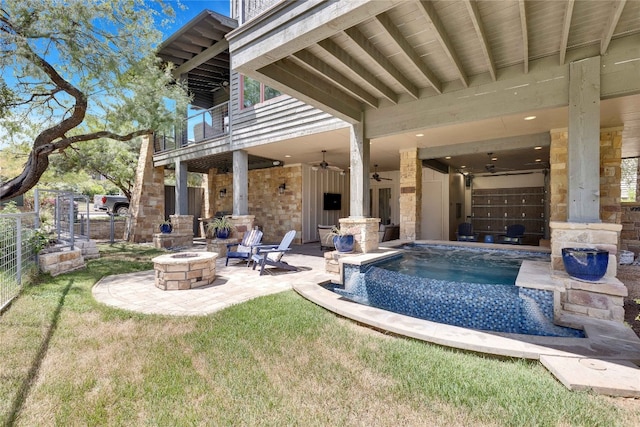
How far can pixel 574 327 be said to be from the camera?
124 inches

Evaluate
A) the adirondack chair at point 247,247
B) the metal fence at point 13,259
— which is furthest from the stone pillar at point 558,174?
the metal fence at point 13,259

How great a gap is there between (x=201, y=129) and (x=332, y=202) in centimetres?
524

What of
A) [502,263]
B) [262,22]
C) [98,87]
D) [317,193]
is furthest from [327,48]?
[317,193]

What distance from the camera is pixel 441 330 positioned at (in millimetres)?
2697

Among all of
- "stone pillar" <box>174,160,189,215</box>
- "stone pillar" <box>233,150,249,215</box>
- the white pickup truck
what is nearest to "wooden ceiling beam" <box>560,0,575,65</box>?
"stone pillar" <box>233,150,249,215</box>

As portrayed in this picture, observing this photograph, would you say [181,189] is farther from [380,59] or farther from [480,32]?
[480,32]

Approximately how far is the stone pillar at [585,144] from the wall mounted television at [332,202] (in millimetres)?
8139

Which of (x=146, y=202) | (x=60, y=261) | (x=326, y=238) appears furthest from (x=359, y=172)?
(x=146, y=202)

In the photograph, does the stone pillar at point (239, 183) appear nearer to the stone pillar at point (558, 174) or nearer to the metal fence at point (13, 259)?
the metal fence at point (13, 259)

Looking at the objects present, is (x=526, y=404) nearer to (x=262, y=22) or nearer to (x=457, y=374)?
(x=457, y=374)

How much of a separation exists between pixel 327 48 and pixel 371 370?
3398 mm

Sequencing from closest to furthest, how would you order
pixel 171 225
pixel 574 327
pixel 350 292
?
pixel 574 327 → pixel 350 292 → pixel 171 225

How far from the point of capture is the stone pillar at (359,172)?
18.6ft

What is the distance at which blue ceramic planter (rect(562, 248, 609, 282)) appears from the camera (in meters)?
3.20
